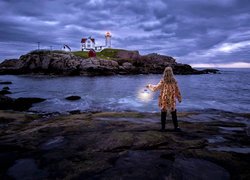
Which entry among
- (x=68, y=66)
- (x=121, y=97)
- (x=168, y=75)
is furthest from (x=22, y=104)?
(x=68, y=66)

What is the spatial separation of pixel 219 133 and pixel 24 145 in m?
8.11

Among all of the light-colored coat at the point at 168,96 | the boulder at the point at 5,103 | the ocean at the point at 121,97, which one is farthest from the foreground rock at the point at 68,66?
the light-colored coat at the point at 168,96

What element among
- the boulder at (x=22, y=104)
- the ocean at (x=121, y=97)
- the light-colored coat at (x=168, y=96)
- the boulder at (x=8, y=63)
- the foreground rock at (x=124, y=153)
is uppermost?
the boulder at (x=8, y=63)

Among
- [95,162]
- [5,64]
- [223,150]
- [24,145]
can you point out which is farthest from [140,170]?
[5,64]

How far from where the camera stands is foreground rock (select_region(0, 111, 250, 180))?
627 cm

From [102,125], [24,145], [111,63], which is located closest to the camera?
[24,145]

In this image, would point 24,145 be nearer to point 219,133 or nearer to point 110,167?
point 110,167

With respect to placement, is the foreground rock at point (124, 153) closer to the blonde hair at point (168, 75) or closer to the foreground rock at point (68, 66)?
the blonde hair at point (168, 75)

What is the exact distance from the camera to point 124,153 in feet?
25.1

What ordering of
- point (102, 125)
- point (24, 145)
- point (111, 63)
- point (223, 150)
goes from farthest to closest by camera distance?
point (111, 63) < point (102, 125) < point (24, 145) < point (223, 150)

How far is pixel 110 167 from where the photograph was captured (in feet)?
21.5

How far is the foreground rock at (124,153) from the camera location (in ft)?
20.6

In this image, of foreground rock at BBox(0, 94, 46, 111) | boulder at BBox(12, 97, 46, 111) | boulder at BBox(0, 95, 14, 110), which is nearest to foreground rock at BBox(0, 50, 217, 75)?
boulder at BBox(12, 97, 46, 111)

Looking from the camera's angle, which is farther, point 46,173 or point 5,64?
point 5,64
